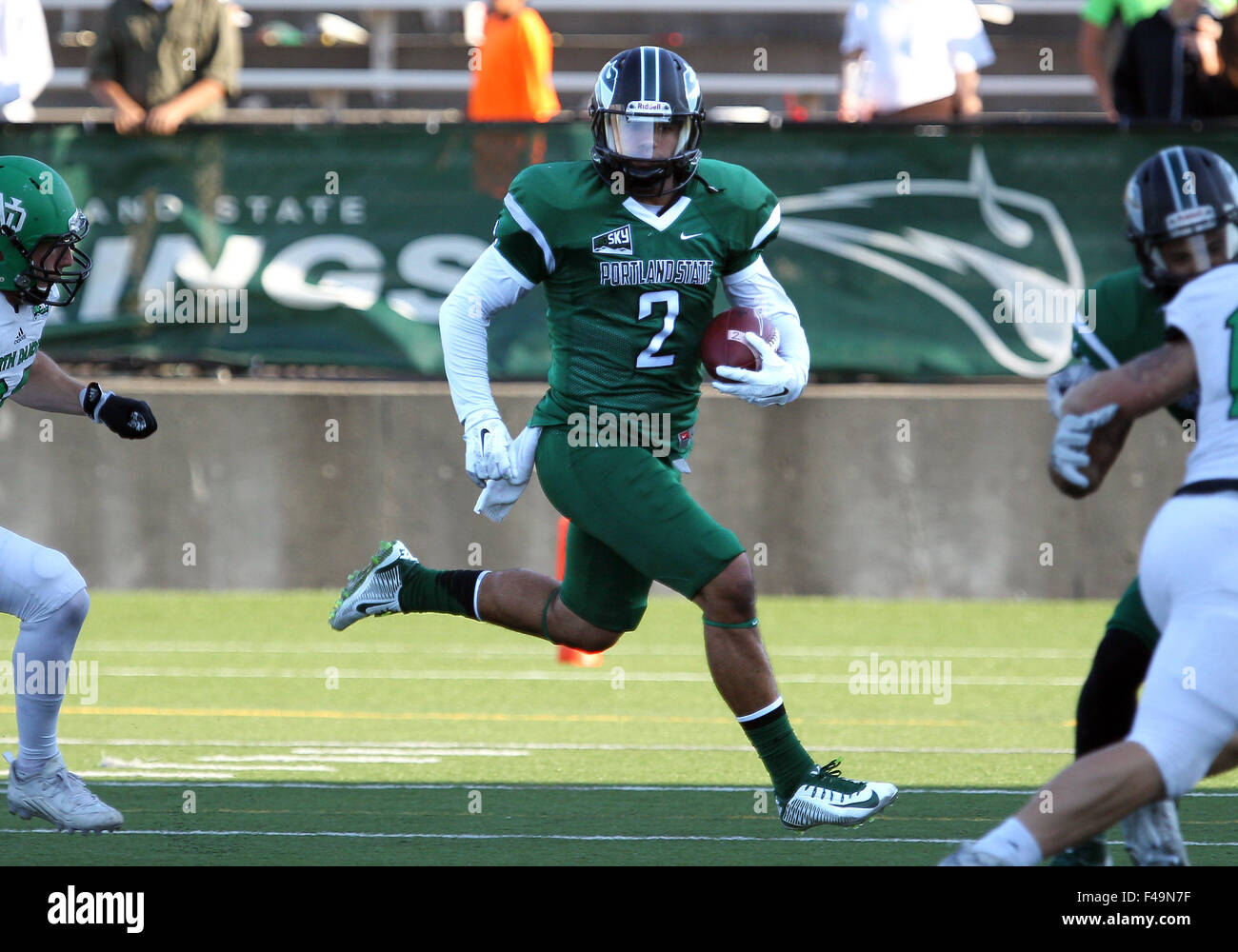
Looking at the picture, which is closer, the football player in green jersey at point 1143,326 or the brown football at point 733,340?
the football player in green jersey at point 1143,326

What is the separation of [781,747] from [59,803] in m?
1.99

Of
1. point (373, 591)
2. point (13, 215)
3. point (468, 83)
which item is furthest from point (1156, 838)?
point (468, 83)

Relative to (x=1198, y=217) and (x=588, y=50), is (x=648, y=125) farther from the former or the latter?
(x=588, y=50)

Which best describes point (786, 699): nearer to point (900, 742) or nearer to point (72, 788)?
point (900, 742)

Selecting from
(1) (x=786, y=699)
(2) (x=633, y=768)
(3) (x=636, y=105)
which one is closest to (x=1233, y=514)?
(3) (x=636, y=105)

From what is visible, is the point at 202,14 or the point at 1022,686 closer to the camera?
the point at 1022,686

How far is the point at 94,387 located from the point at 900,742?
10.7ft

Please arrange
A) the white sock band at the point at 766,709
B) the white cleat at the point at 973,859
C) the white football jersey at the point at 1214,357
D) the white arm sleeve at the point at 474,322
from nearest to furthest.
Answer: the white cleat at the point at 973,859 → the white football jersey at the point at 1214,357 → the white sock band at the point at 766,709 → the white arm sleeve at the point at 474,322

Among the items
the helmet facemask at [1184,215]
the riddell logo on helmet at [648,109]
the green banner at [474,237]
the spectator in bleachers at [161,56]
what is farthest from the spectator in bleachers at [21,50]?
the helmet facemask at [1184,215]

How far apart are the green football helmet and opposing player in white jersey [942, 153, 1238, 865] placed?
9.17 ft

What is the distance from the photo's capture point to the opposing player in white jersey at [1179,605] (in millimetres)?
3598

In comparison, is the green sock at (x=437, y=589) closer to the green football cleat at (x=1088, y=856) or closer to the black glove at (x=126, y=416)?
the black glove at (x=126, y=416)

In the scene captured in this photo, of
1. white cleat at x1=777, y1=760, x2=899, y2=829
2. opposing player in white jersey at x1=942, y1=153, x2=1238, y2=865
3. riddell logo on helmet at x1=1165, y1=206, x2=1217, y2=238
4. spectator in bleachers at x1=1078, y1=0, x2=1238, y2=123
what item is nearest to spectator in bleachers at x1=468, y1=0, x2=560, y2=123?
spectator in bleachers at x1=1078, y1=0, x2=1238, y2=123

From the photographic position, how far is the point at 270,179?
1076cm
